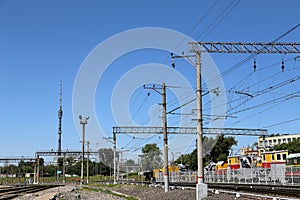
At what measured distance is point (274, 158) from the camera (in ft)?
163

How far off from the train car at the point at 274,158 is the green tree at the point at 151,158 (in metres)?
71.7

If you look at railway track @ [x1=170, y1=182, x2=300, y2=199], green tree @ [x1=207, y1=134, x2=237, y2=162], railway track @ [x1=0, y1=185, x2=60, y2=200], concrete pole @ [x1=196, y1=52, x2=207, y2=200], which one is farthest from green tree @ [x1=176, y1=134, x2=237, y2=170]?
concrete pole @ [x1=196, y1=52, x2=207, y2=200]

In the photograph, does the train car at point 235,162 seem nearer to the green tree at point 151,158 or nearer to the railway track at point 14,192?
the railway track at point 14,192

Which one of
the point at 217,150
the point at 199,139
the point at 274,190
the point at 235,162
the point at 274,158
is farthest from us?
the point at 217,150

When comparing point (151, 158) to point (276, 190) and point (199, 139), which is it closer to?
point (276, 190)

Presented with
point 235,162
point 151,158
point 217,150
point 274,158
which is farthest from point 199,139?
point 151,158

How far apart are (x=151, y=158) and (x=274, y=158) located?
303 feet

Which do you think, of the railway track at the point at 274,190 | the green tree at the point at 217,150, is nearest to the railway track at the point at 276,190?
the railway track at the point at 274,190

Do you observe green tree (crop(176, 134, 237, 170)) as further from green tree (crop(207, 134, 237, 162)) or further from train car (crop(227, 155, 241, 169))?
train car (crop(227, 155, 241, 169))

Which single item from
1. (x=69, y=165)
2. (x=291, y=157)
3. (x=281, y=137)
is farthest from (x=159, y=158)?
(x=291, y=157)

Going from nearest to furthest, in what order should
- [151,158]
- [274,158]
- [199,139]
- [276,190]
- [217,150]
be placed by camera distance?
1. [199,139]
2. [276,190]
3. [274,158]
4. [217,150]
5. [151,158]

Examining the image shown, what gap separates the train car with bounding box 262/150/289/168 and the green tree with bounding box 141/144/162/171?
2823 inches

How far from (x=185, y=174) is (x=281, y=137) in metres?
124

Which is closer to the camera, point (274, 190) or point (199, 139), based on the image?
point (199, 139)
